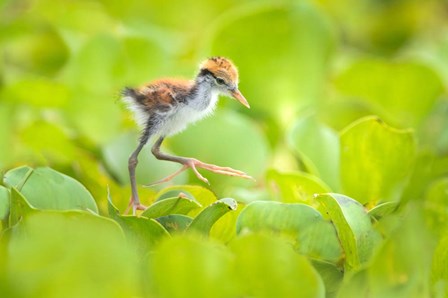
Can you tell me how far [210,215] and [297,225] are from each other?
6.1 inches

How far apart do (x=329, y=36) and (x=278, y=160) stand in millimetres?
377

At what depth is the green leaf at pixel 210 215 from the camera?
5.42 ft

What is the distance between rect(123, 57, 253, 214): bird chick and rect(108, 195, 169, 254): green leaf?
10.9 inches

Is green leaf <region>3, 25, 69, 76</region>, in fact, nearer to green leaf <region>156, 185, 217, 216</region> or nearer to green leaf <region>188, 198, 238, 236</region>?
green leaf <region>156, 185, 217, 216</region>

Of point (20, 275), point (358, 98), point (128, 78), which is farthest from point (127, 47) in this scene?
point (20, 275)

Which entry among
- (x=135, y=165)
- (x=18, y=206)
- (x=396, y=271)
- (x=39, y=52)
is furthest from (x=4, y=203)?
(x=39, y=52)

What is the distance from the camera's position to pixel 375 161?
214 cm

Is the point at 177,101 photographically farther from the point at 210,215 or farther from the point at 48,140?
the point at 48,140

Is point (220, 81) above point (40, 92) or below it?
above

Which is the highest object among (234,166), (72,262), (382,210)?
(72,262)

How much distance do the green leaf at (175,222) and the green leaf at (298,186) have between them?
1.18ft

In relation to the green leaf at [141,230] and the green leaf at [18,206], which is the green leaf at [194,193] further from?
the green leaf at [18,206]

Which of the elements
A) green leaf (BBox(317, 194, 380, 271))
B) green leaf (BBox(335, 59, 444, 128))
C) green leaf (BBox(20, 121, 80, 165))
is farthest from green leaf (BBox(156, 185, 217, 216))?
green leaf (BBox(335, 59, 444, 128))

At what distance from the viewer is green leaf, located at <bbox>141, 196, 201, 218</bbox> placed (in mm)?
1680
